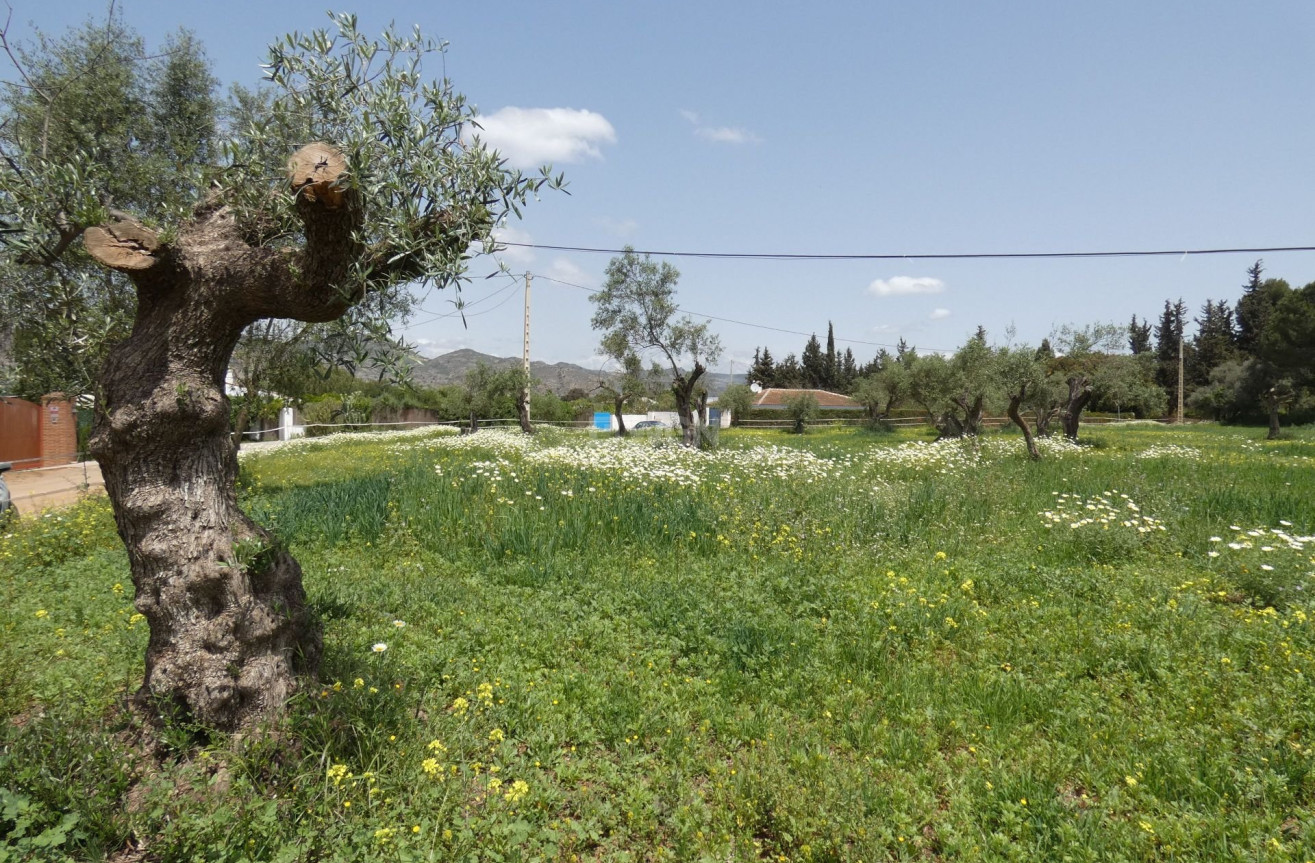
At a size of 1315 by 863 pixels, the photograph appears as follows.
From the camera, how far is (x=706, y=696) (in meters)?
4.44

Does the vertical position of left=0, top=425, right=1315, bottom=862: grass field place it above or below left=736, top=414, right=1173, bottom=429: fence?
below

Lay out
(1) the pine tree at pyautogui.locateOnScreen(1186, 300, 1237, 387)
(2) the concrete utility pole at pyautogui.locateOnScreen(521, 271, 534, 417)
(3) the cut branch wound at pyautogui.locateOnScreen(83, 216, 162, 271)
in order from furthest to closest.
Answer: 1. (1) the pine tree at pyautogui.locateOnScreen(1186, 300, 1237, 387)
2. (2) the concrete utility pole at pyautogui.locateOnScreen(521, 271, 534, 417)
3. (3) the cut branch wound at pyautogui.locateOnScreen(83, 216, 162, 271)

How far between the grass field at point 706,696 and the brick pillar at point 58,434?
48.9 feet

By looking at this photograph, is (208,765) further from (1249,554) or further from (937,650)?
(1249,554)

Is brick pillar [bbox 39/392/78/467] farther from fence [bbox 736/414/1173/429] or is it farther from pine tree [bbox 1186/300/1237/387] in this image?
pine tree [bbox 1186/300/1237/387]

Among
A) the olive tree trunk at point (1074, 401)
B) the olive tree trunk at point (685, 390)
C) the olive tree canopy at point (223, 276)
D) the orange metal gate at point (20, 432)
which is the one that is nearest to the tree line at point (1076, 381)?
the olive tree trunk at point (1074, 401)

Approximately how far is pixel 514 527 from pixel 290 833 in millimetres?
4947

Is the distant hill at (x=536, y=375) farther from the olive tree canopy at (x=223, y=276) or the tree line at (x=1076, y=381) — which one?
the tree line at (x=1076, y=381)

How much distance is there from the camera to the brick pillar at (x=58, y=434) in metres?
19.2

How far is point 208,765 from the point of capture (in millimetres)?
3131

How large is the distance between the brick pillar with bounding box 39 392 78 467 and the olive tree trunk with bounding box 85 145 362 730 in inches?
839

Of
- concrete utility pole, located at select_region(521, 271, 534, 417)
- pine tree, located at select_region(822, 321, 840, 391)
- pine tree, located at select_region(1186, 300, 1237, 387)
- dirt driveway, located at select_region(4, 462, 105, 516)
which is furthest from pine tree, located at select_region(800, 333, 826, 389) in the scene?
dirt driveway, located at select_region(4, 462, 105, 516)

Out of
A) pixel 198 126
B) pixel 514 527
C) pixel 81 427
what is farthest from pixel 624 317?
pixel 81 427

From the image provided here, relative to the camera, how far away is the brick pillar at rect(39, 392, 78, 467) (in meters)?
19.2
